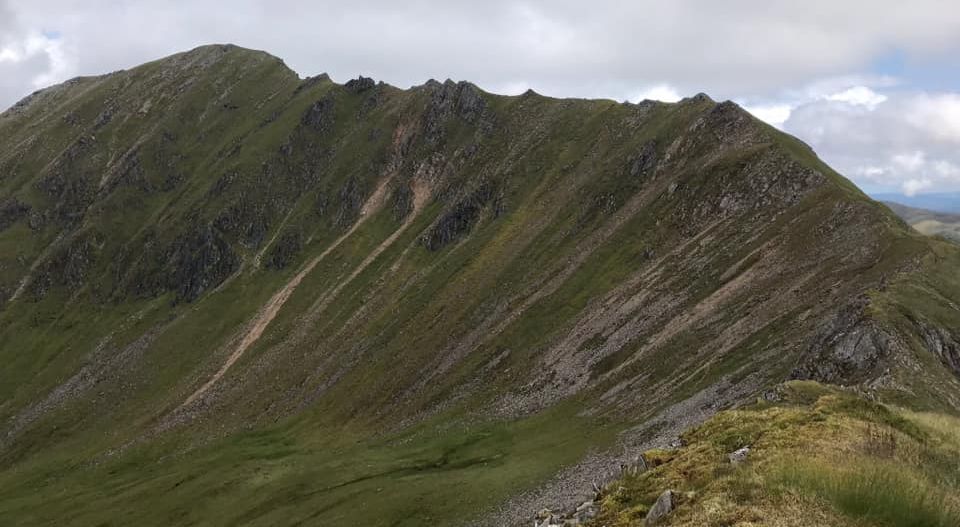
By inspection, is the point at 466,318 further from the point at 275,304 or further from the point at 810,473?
the point at 810,473

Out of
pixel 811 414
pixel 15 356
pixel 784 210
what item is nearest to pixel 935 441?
pixel 811 414

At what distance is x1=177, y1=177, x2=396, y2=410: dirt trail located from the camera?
137 meters

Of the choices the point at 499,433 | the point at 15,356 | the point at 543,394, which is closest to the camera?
the point at 499,433

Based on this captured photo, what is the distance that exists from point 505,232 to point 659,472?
113 meters

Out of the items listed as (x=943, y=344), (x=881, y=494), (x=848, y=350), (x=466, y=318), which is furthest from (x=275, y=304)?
(x=881, y=494)

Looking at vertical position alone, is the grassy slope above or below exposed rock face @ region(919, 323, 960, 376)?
above

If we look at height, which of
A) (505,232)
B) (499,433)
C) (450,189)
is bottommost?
(499,433)

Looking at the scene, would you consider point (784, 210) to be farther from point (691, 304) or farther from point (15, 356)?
point (15, 356)

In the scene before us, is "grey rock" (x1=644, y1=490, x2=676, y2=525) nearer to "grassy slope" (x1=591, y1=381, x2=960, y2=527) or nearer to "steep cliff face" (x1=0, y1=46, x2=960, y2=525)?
"grassy slope" (x1=591, y1=381, x2=960, y2=527)

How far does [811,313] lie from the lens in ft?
205

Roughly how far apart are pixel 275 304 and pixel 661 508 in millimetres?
149579

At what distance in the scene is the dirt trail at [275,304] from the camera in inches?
5404

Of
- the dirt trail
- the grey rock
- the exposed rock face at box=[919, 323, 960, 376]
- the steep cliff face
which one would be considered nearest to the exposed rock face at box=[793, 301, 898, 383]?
the steep cliff face

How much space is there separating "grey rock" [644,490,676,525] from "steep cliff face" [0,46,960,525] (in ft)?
101
